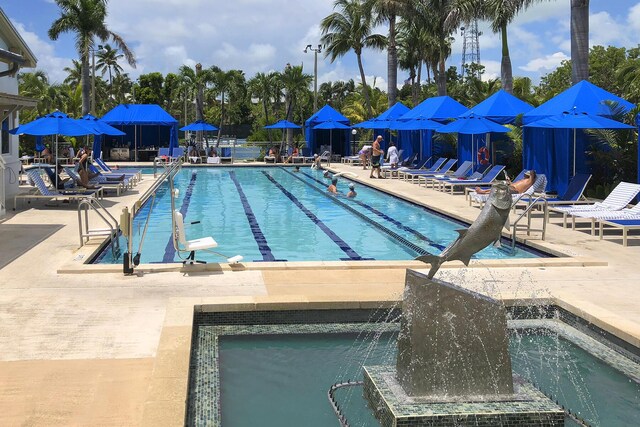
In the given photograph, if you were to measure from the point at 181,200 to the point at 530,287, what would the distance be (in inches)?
502

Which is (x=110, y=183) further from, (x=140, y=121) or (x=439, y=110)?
(x=140, y=121)

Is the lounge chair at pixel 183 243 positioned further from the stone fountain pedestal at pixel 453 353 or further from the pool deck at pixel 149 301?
the stone fountain pedestal at pixel 453 353

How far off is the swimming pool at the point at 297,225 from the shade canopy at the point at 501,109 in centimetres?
368

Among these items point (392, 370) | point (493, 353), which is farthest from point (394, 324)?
point (493, 353)

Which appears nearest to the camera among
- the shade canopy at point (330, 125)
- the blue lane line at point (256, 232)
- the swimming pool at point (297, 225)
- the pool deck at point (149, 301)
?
the pool deck at point (149, 301)

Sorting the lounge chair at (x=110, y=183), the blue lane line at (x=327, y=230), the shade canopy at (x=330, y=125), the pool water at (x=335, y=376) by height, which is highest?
the shade canopy at (x=330, y=125)

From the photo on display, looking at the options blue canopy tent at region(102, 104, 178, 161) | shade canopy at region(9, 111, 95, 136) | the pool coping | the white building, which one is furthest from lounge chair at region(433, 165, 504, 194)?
blue canopy tent at region(102, 104, 178, 161)

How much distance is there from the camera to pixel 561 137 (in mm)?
17438

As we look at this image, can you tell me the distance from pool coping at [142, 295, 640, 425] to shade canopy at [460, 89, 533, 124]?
1350cm

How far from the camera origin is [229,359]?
620cm

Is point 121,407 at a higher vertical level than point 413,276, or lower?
lower

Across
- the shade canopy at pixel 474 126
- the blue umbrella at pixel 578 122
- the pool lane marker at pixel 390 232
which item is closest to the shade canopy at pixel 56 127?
the pool lane marker at pixel 390 232

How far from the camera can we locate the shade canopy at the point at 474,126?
19.4 metres

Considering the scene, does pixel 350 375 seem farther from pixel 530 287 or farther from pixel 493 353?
pixel 530 287
